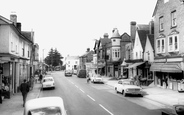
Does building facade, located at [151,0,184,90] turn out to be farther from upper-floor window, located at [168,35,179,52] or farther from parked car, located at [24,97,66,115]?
parked car, located at [24,97,66,115]

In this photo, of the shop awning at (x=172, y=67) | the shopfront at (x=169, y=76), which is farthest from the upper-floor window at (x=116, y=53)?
the shop awning at (x=172, y=67)

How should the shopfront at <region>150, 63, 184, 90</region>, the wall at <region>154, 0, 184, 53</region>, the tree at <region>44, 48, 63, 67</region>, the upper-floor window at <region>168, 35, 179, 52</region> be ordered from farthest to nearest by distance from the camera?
the tree at <region>44, 48, 63, 67</region>
the upper-floor window at <region>168, 35, 179, 52</region>
the wall at <region>154, 0, 184, 53</region>
the shopfront at <region>150, 63, 184, 90</region>

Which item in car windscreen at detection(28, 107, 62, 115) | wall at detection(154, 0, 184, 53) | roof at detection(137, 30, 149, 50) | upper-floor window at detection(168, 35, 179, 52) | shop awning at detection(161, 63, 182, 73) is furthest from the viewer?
roof at detection(137, 30, 149, 50)

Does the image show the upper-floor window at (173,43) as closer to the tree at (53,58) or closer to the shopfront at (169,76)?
the shopfront at (169,76)

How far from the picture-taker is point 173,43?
22.1 meters

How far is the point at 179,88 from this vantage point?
2050cm

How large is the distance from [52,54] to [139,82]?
92915 millimetres

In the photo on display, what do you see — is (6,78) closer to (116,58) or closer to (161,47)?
(161,47)

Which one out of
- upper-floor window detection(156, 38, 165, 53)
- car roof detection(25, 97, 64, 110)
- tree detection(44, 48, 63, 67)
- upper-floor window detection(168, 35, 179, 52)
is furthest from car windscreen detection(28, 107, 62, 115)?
tree detection(44, 48, 63, 67)

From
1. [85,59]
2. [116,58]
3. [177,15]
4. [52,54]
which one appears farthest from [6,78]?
[52,54]

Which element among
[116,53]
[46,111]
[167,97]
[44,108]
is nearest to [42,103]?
[44,108]

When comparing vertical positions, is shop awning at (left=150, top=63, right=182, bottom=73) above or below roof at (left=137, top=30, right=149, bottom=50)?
below

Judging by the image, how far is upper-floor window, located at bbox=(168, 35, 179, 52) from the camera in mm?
21616

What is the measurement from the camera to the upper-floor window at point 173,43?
21.6 m
